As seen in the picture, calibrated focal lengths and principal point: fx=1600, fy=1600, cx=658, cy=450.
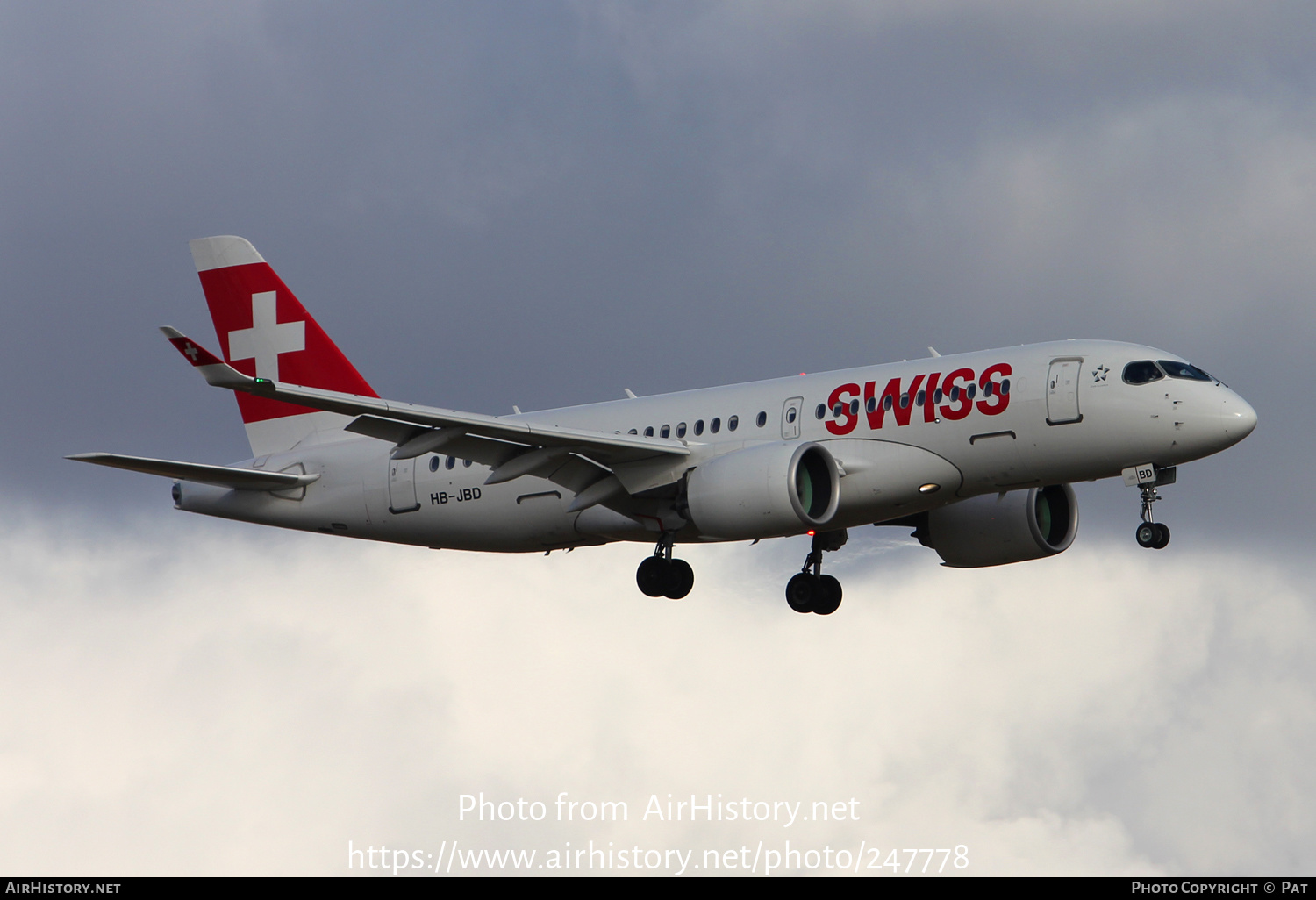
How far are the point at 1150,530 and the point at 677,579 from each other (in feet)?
34.8

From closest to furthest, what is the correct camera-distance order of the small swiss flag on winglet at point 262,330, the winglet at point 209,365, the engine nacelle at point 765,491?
the winglet at point 209,365 < the engine nacelle at point 765,491 < the small swiss flag on winglet at point 262,330

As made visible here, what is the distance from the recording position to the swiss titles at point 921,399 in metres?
34.1

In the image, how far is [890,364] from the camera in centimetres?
3603

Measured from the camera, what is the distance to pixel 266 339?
45031 millimetres

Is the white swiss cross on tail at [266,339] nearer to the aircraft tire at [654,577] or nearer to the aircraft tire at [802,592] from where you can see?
the aircraft tire at [654,577]

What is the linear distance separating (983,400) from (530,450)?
9.84 meters

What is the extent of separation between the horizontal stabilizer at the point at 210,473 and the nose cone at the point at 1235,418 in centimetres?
2239

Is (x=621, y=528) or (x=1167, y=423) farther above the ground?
(x=1167, y=423)

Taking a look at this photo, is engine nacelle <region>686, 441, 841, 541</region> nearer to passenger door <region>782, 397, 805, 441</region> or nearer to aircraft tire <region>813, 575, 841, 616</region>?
passenger door <region>782, 397, 805, 441</region>

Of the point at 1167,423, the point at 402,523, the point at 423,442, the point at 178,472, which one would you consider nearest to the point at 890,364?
the point at 1167,423

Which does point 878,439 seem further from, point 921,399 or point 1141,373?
point 1141,373

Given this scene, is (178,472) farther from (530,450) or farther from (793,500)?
(793,500)

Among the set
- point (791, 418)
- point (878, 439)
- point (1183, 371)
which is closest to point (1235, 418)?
point (1183, 371)

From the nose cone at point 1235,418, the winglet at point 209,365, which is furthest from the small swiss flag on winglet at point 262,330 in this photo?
the nose cone at point 1235,418
